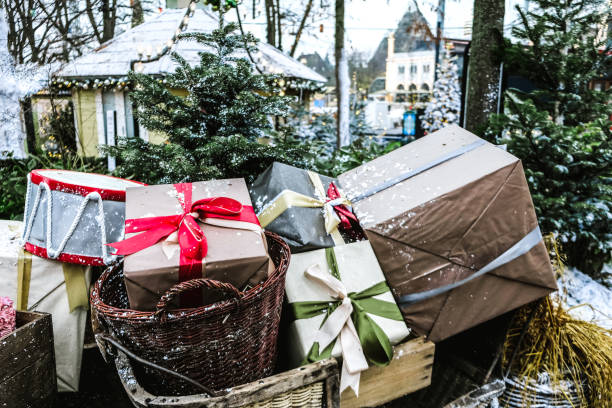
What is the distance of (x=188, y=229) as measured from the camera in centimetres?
138

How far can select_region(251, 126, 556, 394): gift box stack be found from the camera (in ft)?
5.46

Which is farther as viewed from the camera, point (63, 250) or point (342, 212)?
point (342, 212)

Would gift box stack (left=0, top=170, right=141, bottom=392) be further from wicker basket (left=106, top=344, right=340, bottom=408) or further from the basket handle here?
the basket handle

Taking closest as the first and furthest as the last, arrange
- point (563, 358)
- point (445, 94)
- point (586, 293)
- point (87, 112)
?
point (563, 358) < point (586, 293) < point (87, 112) < point (445, 94)

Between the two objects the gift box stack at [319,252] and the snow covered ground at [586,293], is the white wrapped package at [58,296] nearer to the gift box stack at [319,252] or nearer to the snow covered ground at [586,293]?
the gift box stack at [319,252]

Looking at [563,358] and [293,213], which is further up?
[293,213]

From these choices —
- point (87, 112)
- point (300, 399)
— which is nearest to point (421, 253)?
point (300, 399)

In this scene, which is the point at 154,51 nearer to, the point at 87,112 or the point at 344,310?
the point at 87,112

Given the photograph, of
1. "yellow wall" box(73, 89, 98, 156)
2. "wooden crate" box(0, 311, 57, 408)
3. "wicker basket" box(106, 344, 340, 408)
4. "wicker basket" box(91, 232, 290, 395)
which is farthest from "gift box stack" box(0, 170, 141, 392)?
"yellow wall" box(73, 89, 98, 156)

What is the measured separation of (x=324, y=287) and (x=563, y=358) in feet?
4.79

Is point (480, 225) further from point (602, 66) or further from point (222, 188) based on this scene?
point (602, 66)

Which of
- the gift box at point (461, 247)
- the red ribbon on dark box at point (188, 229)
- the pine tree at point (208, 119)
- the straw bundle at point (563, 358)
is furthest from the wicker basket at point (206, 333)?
the straw bundle at point (563, 358)

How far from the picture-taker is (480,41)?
439cm

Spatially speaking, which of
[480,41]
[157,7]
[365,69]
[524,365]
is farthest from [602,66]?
[365,69]
